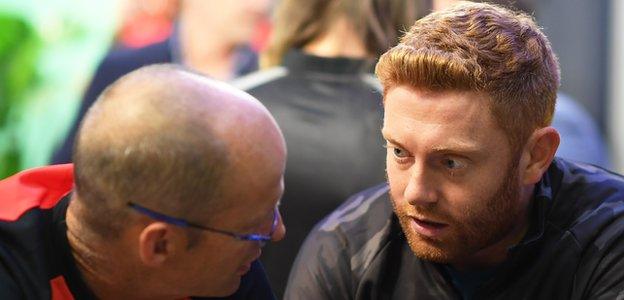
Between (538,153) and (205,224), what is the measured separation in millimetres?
734

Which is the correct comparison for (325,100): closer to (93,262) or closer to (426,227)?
(426,227)

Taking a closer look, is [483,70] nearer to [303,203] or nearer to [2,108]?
[303,203]

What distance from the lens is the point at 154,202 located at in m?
1.73

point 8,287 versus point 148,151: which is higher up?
point 148,151

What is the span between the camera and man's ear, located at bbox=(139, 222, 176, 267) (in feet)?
5.70

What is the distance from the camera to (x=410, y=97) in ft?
6.68

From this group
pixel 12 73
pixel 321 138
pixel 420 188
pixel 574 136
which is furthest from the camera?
pixel 12 73

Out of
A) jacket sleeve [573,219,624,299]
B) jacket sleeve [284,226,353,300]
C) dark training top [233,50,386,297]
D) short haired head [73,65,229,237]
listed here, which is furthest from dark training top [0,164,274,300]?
jacket sleeve [573,219,624,299]

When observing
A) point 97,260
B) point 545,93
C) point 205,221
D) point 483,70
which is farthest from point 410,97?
point 97,260

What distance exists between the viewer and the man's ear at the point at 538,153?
6.82 ft

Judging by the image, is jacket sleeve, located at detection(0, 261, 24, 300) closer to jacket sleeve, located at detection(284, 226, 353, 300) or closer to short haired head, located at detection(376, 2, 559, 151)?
jacket sleeve, located at detection(284, 226, 353, 300)

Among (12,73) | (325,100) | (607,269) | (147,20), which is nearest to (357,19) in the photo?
(325,100)

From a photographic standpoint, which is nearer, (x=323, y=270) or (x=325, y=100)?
(x=323, y=270)

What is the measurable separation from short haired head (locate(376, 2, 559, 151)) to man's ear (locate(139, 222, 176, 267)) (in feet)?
1.93
